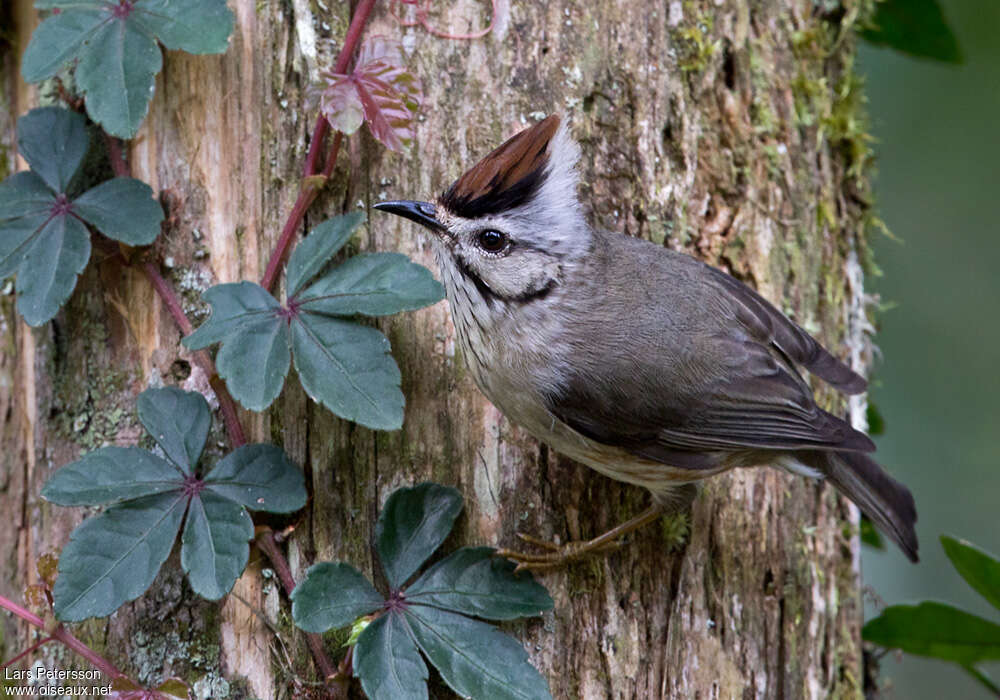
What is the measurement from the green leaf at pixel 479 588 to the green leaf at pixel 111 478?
2.17 ft

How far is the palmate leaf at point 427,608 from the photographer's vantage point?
2.12 meters

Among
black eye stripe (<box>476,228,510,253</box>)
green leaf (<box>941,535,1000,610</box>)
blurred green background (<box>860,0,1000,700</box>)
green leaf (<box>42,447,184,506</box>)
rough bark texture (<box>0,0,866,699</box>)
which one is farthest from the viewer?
blurred green background (<box>860,0,1000,700</box>)

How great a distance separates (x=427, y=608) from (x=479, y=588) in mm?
135

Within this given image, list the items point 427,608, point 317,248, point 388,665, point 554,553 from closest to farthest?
point 388,665 < point 427,608 < point 317,248 < point 554,553

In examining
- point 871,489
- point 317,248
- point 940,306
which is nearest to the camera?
point 317,248

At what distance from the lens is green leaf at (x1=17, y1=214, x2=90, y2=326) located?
2342 mm

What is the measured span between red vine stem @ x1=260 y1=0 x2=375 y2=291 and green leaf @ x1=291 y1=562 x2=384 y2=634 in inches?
29.9

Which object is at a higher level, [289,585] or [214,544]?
[214,544]

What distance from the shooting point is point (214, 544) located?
2154 millimetres

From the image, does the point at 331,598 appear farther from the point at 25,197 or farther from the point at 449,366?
the point at 25,197

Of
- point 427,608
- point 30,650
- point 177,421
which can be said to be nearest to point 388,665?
point 427,608

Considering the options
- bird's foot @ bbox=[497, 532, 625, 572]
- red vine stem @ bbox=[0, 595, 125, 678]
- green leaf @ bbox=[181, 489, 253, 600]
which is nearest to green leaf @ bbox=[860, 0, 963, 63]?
bird's foot @ bbox=[497, 532, 625, 572]

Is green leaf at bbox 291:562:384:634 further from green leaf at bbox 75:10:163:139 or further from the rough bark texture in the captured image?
green leaf at bbox 75:10:163:139

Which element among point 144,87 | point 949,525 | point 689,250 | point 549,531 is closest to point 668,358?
point 689,250
